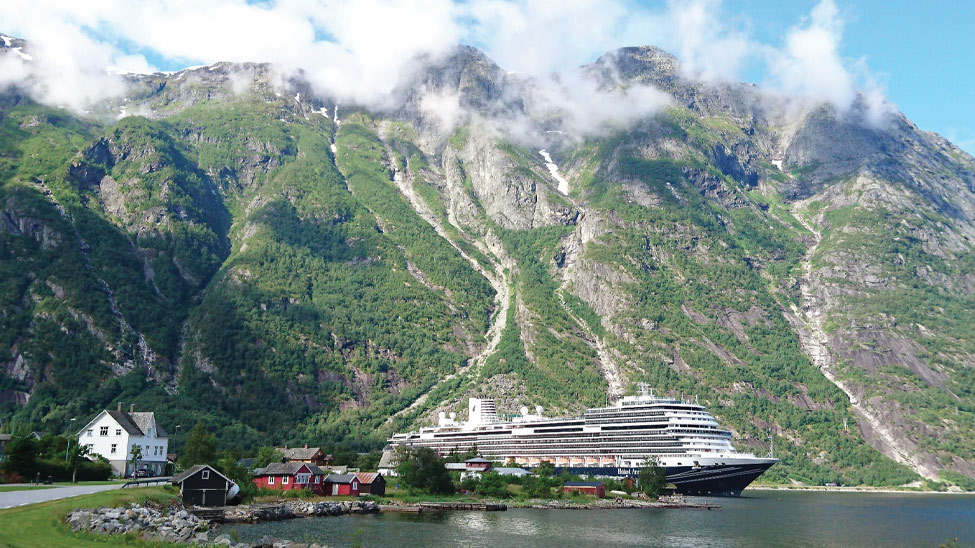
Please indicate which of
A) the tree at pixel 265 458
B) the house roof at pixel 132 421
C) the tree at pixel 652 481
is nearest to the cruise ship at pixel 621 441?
the tree at pixel 652 481

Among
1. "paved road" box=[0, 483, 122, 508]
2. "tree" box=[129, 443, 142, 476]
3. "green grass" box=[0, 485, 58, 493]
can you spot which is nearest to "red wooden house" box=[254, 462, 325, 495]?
"tree" box=[129, 443, 142, 476]

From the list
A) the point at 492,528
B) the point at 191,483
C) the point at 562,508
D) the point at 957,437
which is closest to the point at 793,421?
the point at 957,437

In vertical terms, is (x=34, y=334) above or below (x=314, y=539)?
above

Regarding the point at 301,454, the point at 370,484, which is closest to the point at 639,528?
the point at 370,484

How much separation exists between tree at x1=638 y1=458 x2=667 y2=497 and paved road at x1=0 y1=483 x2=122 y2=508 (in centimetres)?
7815

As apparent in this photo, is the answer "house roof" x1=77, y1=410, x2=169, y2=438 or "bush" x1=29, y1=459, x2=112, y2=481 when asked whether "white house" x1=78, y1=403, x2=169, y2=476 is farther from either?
"bush" x1=29, y1=459, x2=112, y2=481

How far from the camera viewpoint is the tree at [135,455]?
314ft

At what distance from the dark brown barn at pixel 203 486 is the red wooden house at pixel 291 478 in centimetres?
1806

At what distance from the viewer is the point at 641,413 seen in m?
152

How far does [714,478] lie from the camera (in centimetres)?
13912

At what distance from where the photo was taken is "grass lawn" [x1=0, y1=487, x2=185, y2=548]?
41366 mm

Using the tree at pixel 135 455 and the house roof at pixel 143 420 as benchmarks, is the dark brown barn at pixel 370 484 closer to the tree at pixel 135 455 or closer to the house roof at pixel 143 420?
the tree at pixel 135 455

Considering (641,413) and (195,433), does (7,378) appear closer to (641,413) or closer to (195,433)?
(195,433)

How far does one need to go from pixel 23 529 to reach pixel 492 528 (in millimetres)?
43270
